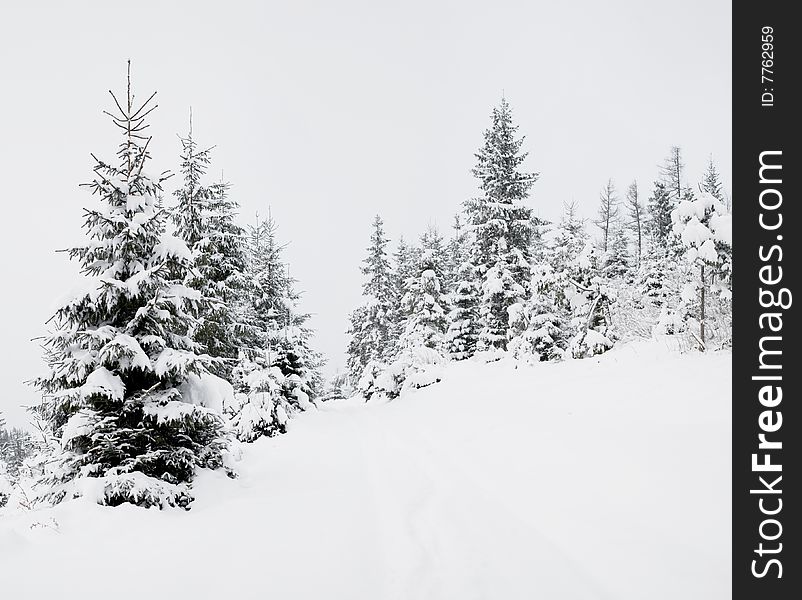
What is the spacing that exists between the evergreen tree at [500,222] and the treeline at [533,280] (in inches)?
2.7

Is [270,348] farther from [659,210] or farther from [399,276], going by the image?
[659,210]

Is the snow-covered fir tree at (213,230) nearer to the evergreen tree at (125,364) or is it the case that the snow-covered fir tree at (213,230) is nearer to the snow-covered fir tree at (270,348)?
the snow-covered fir tree at (270,348)

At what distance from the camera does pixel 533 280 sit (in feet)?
53.9

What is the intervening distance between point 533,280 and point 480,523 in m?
12.1

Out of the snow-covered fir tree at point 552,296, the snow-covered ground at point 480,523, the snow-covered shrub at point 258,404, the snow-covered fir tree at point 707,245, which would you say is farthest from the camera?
the snow-covered fir tree at point 552,296

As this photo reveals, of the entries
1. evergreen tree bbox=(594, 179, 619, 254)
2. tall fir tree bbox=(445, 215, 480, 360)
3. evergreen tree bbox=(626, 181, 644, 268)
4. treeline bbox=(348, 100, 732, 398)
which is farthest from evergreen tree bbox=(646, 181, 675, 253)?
tall fir tree bbox=(445, 215, 480, 360)

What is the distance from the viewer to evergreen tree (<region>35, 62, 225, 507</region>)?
20.4 feet

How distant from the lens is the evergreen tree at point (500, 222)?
23141 millimetres

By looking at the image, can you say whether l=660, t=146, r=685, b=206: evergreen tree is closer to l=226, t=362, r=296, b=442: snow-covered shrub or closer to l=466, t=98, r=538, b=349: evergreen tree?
l=466, t=98, r=538, b=349: evergreen tree

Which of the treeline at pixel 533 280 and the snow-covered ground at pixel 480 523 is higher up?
the treeline at pixel 533 280

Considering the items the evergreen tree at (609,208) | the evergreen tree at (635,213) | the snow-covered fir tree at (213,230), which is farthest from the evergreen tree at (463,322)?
the evergreen tree at (635,213)

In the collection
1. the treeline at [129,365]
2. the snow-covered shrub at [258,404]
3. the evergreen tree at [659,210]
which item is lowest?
the snow-covered shrub at [258,404]

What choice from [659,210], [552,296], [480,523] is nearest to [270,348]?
[552,296]
